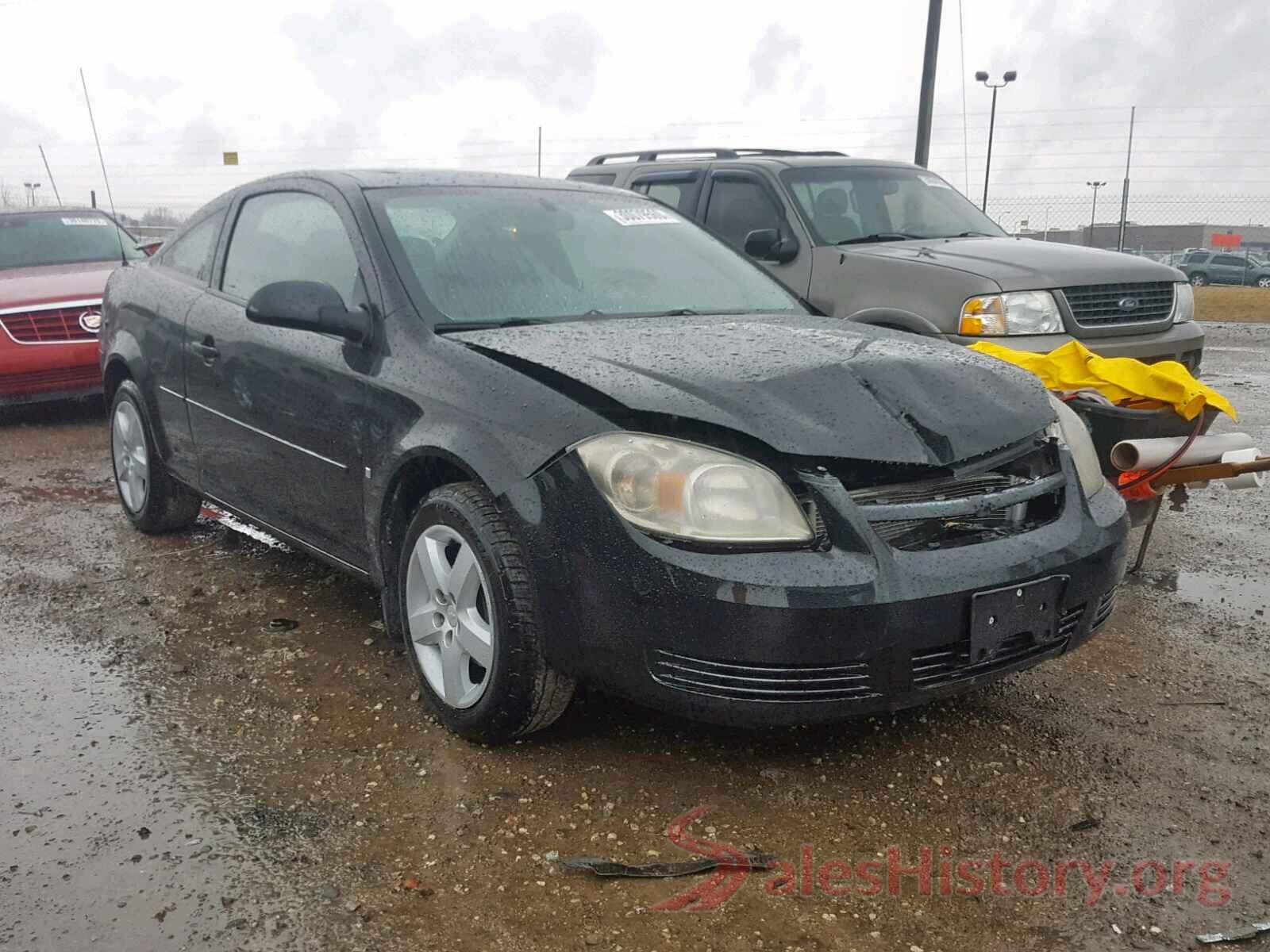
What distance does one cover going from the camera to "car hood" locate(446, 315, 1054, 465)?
109 inches

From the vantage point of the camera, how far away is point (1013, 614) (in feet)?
9.20

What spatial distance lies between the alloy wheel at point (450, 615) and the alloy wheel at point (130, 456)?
7.86 feet

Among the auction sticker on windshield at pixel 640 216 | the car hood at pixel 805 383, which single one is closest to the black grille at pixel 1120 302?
the auction sticker on windshield at pixel 640 216

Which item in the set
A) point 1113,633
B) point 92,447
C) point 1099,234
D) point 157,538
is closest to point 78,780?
point 157,538

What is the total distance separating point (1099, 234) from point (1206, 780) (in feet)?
151

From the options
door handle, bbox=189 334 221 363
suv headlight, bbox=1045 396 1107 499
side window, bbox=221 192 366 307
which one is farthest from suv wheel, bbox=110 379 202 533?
suv headlight, bbox=1045 396 1107 499

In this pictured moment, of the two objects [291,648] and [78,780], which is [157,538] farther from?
[78,780]

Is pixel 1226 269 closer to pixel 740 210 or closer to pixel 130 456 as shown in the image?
pixel 740 210

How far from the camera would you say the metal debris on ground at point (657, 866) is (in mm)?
2602

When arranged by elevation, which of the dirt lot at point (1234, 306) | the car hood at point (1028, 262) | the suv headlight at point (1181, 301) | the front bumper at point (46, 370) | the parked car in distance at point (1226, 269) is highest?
the car hood at point (1028, 262)

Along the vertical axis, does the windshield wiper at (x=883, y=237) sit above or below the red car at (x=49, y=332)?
above

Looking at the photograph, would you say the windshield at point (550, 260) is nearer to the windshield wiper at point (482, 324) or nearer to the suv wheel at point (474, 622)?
the windshield wiper at point (482, 324)

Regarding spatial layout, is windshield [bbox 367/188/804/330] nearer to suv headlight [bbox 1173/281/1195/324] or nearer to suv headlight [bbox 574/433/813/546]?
suv headlight [bbox 574/433/813/546]

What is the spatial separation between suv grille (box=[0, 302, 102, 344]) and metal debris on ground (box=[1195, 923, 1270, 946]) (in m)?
7.77
